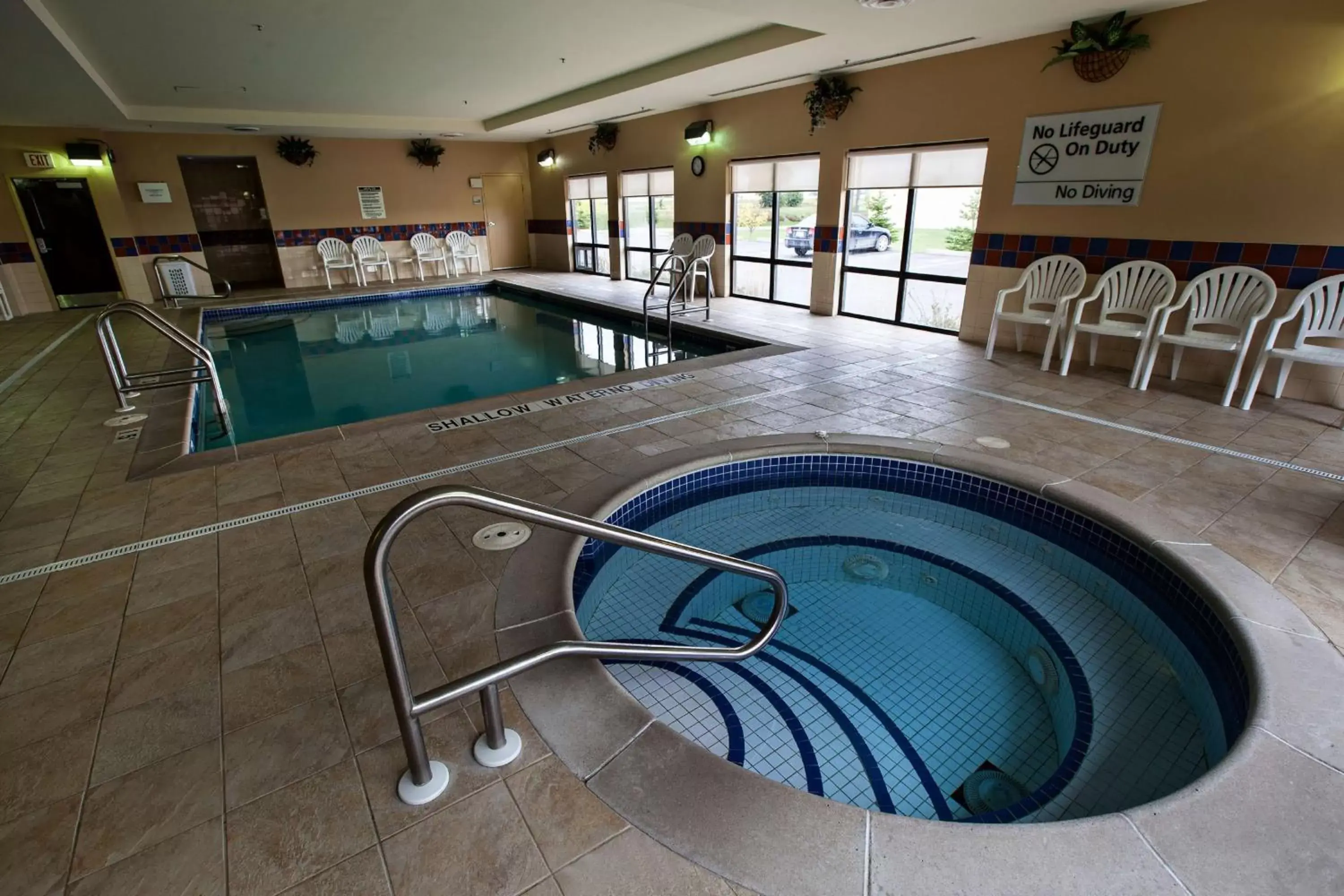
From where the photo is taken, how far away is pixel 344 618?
2227mm

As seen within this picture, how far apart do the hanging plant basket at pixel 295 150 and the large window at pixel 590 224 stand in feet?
14.0

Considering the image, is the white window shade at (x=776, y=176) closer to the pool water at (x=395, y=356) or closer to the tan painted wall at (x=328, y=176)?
the pool water at (x=395, y=356)

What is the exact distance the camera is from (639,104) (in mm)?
8359

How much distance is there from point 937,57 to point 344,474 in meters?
6.04

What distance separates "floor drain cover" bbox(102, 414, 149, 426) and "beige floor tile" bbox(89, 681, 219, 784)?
327cm

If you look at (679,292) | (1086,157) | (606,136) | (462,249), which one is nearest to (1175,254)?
(1086,157)

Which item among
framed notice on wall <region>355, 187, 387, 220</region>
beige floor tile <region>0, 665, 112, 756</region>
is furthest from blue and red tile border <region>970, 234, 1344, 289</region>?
framed notice on wall <region>355, 187, 387, 220</region>

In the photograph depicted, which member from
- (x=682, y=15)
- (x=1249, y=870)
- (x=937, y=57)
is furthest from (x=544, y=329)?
(x=1249, y=870)

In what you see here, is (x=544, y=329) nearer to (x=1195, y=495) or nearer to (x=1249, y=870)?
(x=1195, y=495)

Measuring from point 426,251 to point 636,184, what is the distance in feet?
14.1

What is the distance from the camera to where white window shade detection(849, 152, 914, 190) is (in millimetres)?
6562

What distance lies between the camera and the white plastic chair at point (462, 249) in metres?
12.1

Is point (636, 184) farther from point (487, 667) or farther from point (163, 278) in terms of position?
point (487, 667)

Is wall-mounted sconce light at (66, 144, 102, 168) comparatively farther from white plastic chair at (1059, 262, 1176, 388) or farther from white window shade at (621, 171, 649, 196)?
white plastic chair at (1059, 262, 1176, 388)
